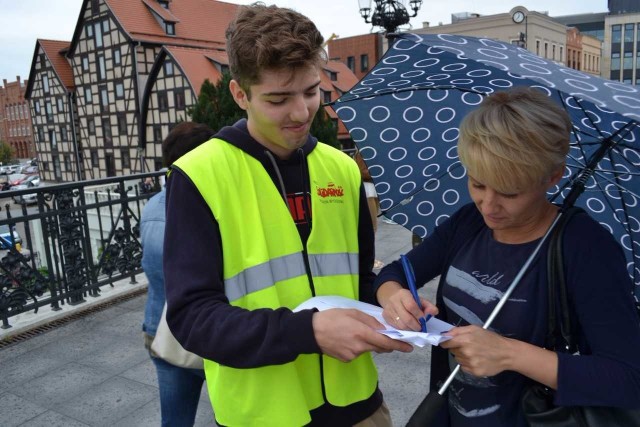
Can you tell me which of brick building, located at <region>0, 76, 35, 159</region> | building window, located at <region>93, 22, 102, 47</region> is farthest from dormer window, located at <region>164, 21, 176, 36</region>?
brick building, located at <region>0, 76, 35, 159</region>

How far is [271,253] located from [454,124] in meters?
1.04

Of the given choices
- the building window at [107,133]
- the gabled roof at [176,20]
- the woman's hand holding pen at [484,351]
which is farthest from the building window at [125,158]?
the woman's hand holding pen at [484,351]

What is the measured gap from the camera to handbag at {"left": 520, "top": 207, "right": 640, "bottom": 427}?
1.17 metres

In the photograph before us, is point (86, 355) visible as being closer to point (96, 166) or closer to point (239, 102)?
point (239, 102)

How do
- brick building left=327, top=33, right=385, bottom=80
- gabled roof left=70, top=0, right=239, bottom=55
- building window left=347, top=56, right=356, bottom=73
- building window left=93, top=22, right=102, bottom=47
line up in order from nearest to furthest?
gabled roof left=70, top=0, right=239, bottom=55
building window left=93, top=22, right=102, bottom=47
brick building left=327, top=33, right=385, bottom=80
building window left=347, top=56, right=356, bottom=73

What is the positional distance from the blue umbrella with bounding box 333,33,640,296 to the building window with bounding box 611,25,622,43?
74559 millimetres

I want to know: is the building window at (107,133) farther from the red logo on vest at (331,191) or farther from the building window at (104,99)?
the red logo on vest at (331,191)

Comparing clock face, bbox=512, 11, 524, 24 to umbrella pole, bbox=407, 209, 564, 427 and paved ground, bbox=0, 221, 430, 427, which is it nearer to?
paved ground, bbox=0, 221, 430, 427

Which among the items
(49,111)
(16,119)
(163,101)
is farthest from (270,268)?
→ (16,119)

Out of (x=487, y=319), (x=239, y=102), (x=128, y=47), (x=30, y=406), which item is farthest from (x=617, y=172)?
(x=128, y=47)

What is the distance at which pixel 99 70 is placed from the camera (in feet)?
109

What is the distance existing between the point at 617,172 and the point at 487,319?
0.78 m

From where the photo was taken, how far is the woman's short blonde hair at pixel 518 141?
122 cm

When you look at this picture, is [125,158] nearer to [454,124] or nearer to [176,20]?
[176,20]
